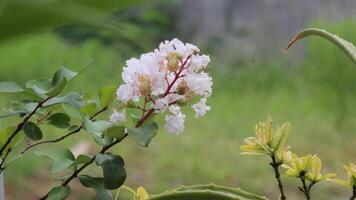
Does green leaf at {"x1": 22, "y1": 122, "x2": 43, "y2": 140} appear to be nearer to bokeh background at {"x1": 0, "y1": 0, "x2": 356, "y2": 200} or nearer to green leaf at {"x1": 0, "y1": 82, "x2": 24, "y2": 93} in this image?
green leaf at {"x1": 0, "y1": 82, "x2": 24, "y2": 93}

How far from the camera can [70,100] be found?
0.56 metres

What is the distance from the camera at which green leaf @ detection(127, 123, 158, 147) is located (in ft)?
1.78

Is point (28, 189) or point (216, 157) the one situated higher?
point (216, 157)

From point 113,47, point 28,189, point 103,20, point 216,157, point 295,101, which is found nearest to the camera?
point 103,20

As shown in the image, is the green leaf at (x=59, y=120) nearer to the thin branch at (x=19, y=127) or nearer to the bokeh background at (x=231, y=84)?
the thin branch at (x=19, y=127)

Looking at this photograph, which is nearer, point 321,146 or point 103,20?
point 103,20

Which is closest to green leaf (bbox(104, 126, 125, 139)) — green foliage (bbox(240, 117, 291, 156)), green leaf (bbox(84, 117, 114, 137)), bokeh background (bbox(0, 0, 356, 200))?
green leaf (bbox(84, 117, 114, 137))

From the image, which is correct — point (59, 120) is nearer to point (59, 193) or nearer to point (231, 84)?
point (59, 193)

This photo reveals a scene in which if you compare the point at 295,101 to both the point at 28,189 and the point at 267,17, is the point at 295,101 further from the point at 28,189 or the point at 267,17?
the point at 28,189

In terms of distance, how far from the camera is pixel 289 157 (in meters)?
0.59

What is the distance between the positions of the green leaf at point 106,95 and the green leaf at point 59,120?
0.03m

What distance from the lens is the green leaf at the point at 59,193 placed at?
1.82ft

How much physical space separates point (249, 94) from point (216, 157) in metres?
0.84

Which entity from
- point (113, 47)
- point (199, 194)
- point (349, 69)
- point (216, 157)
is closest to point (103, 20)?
point (199, 194)
